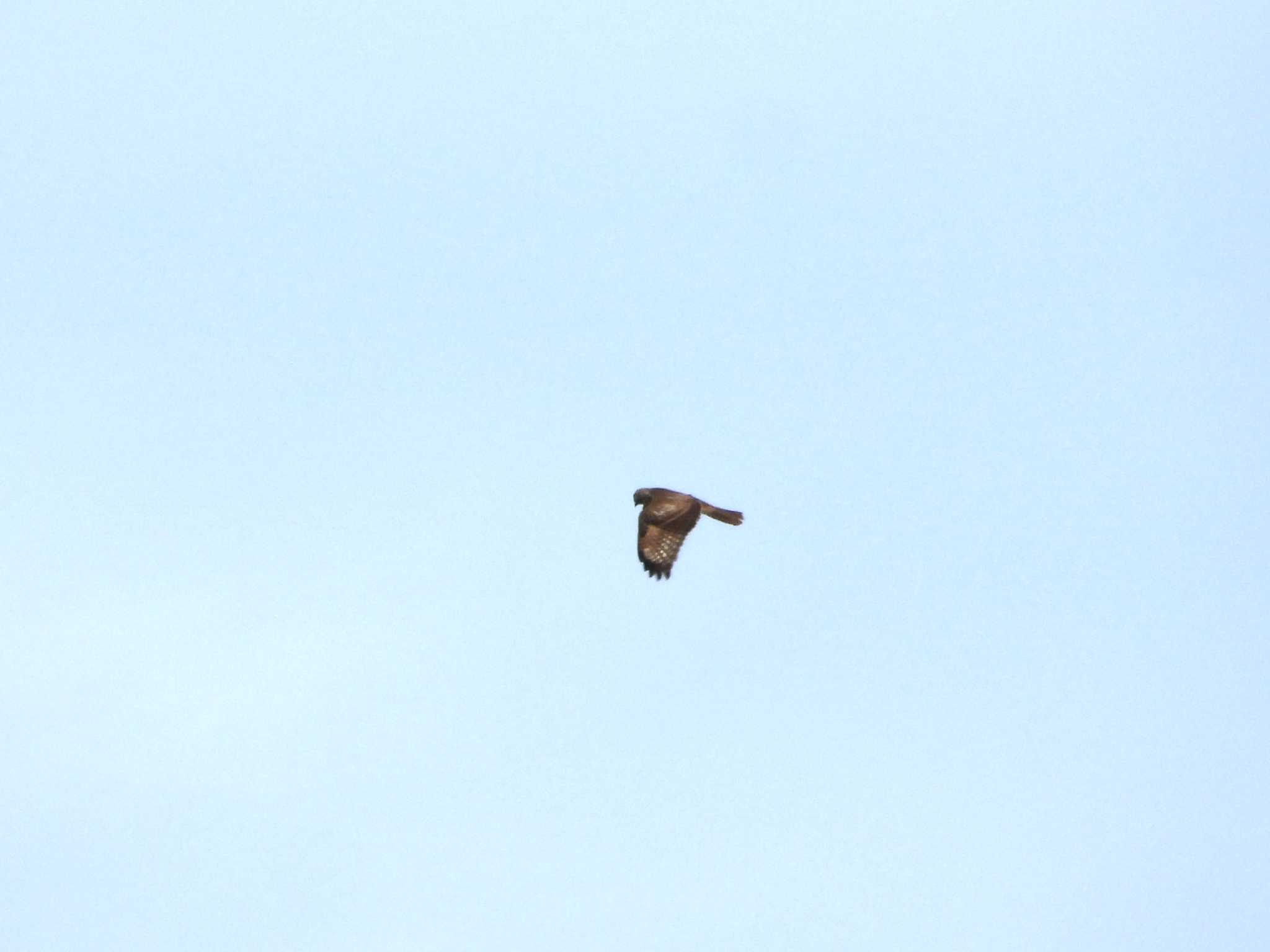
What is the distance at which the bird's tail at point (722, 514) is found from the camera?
15898mm

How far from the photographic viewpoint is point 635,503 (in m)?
16.7

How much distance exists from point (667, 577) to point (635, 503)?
1.58 meters

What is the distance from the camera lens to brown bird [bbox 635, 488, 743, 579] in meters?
16.0

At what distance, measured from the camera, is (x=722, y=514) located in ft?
52.9

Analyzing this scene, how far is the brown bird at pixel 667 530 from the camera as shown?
1602cm

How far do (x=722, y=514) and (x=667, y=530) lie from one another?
1.02m

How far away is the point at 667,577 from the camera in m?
16.0

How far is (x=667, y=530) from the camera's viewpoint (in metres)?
16.0

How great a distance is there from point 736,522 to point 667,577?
1531 mm

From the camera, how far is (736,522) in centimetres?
1588

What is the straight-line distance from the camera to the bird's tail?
15.9 metres

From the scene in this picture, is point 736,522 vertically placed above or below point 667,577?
above

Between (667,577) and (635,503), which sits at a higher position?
(635,503)
